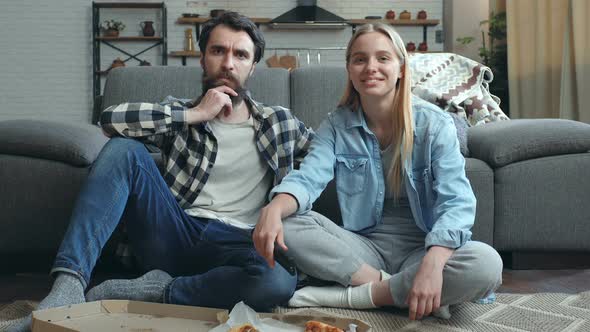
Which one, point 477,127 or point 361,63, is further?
point 477,127

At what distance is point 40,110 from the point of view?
6477 millimetres

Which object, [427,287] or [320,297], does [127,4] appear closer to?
[320,297]

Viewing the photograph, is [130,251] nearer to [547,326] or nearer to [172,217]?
[172,217]

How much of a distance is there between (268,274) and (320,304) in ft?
0.66

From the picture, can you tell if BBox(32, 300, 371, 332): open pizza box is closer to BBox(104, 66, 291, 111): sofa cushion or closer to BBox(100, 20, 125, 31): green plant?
BBox(104, 66, 291, 111): sofa cushion

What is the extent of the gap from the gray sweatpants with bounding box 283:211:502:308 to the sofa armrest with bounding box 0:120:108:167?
0.78 meters

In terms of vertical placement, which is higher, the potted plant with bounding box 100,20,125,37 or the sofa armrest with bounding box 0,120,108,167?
the potted plant with bounding box 100,20,125,37

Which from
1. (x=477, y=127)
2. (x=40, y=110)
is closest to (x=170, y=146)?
(x=477, y=127)

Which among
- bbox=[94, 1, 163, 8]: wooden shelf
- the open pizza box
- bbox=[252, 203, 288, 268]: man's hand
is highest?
bbox=[94, 1, 163, 8]: wooden shelf

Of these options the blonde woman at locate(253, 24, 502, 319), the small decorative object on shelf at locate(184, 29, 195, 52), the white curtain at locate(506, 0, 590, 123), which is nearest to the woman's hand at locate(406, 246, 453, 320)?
the blonde woman at locate(253, 24, 502, 319)

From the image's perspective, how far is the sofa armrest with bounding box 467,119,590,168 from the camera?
2.16m

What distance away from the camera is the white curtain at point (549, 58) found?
12.8ft

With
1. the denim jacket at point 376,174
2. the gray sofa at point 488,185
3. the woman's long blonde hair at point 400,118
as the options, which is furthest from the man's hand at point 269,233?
the gray sofa at point 488,185

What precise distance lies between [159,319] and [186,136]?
60 centimetres
